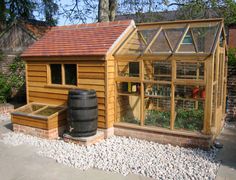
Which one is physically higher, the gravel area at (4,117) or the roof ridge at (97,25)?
the roof ridge at (97,25)

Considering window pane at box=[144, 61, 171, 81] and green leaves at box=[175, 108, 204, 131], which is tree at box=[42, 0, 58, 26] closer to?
window pane at box=[144, 61, 171, 81]

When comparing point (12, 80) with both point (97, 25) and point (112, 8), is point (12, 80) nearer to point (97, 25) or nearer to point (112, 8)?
point (97, 25)

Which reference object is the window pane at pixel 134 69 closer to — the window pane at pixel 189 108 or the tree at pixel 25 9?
the window pane at pixel 189 108

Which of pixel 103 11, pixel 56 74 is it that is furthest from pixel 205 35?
pixel 103 11

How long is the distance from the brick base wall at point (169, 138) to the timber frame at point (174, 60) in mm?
198

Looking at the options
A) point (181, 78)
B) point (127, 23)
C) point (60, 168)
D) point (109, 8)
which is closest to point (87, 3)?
point (109, 8)

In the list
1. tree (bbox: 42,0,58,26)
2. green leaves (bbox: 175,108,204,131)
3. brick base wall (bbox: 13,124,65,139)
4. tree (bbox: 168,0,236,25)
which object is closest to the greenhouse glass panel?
green leaves (bbox: 175,108,204,131)

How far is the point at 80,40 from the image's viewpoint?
737 cm

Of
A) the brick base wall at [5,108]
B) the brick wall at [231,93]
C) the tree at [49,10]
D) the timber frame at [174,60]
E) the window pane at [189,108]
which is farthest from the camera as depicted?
the tree at [49,10]

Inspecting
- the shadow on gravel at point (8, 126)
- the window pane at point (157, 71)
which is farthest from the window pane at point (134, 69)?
the shadow on gravel at point (8, 126)

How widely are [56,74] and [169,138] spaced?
3.57m

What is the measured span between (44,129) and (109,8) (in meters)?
7.24

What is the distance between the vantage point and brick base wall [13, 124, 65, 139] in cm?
668

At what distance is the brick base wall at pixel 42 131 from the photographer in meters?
6.68
